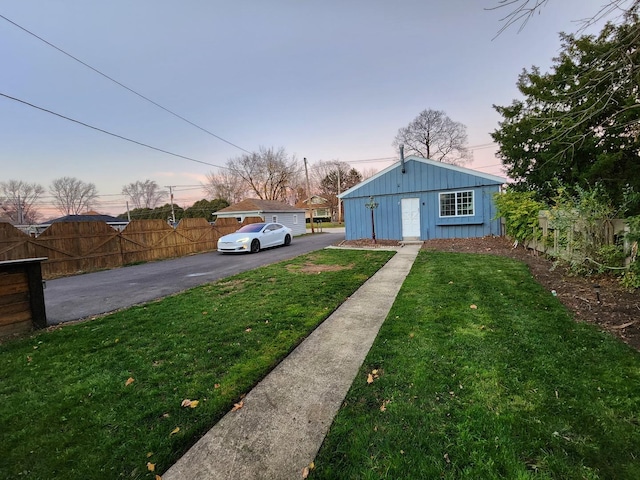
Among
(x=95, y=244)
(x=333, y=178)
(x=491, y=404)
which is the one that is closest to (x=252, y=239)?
(x=95, y=244)

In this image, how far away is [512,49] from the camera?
5020mm

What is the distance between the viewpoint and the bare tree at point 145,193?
58594 mm

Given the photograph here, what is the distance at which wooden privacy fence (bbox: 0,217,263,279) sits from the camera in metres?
9.57

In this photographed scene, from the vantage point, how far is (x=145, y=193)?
6003 centimetres

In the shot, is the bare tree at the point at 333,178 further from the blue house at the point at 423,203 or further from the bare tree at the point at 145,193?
the blue house at the point at 423,203

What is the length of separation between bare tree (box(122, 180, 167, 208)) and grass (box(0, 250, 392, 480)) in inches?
2429

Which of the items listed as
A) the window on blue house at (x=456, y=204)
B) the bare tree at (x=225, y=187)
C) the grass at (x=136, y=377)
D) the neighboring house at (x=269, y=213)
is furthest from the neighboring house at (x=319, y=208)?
the grass at (x=136, y=377)

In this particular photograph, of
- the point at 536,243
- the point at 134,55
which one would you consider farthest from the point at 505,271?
the point at 134,55

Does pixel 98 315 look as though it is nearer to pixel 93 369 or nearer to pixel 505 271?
pixel 93 369

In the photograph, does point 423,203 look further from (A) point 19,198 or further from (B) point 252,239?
(A) point 19,198

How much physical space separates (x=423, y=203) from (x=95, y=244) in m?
14.2

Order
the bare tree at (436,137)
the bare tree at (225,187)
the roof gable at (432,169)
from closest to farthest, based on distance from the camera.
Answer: the roof gable at (432,169) < the bare tree at (436,137) < the bare tree at (225,187)

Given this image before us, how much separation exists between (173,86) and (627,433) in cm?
1779

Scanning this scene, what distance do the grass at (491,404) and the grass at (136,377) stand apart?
1.13 meters
